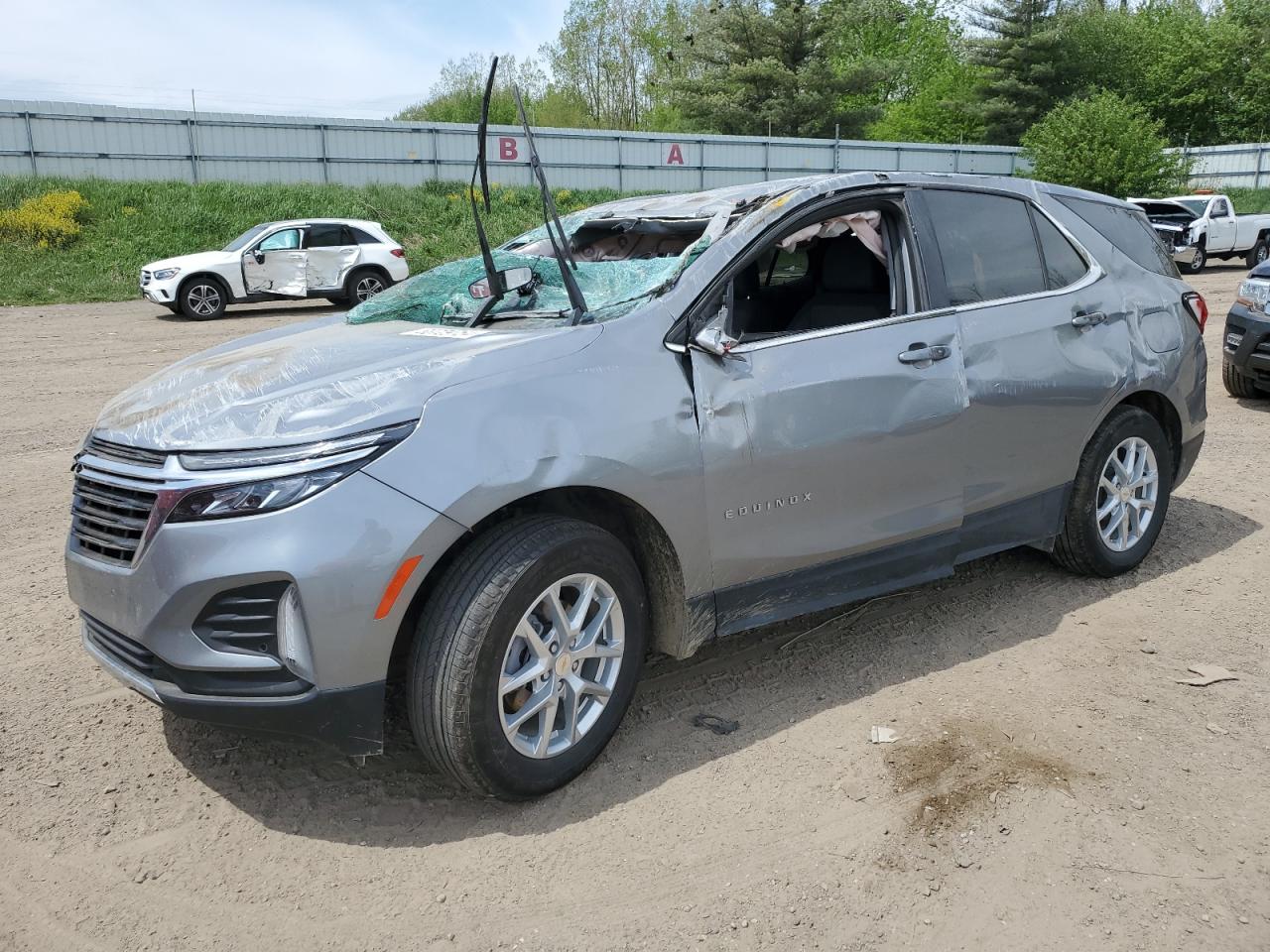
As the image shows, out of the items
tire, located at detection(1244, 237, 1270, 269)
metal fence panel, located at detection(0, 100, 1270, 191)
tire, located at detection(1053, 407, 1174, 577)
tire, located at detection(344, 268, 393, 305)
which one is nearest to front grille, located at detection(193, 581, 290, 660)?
tire, located at detection(1053, 407, 1174, 577)

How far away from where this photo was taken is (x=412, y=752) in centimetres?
340

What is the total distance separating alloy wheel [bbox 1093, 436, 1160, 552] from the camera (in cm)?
466

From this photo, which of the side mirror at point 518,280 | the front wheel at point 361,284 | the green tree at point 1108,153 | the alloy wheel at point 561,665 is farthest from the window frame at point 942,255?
the green tree at point 1108,153

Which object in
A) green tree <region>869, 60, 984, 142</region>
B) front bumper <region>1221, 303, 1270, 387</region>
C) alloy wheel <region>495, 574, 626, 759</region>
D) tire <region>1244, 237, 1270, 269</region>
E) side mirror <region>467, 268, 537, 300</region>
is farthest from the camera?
green tree <region>869, 60, 984, 142</region>

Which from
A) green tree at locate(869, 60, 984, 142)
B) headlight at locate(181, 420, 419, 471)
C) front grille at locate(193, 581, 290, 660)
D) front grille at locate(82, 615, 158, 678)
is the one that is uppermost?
green tree at locate(869, 60, 984, 142)

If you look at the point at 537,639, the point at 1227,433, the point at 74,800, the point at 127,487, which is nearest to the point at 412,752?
the point at 537,639

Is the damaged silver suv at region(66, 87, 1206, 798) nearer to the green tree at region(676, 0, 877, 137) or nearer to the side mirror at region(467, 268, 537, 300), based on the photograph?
the side mirror at region(467, 268, 537, 300)

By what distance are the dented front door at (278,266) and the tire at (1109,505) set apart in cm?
1534

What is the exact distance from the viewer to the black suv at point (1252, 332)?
827 centimetres

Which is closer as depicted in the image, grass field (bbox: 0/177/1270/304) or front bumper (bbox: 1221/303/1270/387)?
front bumper (bbox: 1221/303/1270/387)

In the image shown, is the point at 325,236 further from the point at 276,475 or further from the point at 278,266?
the point at 276,475

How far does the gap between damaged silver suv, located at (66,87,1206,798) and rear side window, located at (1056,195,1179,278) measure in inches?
3.3

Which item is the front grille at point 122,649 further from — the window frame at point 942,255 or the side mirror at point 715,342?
the window frame at point 942,255

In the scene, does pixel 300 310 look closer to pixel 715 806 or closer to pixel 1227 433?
pixel 1227 433
